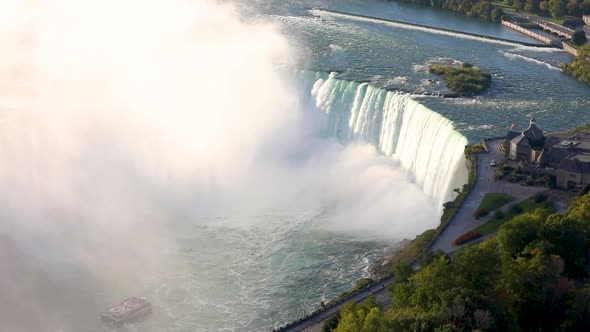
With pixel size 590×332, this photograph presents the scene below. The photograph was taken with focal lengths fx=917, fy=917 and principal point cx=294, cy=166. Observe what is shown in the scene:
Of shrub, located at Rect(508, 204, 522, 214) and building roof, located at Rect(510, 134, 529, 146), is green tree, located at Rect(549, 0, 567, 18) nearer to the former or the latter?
building roof, located at Rect(510, 134, 529, 146)

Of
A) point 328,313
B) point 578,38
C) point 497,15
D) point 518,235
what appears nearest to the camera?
point 518,235

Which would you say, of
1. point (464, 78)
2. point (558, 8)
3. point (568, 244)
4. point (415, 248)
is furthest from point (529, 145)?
point (558, 8)

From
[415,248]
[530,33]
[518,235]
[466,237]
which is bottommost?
[415,248]

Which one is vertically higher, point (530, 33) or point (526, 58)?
point (530, 33)

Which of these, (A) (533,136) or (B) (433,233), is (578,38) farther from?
(B) (433,233)

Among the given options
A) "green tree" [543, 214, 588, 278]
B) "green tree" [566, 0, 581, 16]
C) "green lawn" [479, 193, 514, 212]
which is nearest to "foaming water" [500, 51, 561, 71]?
"green tree" [566, 0, 581, 16]

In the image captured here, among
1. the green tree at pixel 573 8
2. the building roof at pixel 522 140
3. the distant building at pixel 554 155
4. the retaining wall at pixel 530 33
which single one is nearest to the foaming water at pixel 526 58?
the retaining wall at pixel 530 33
